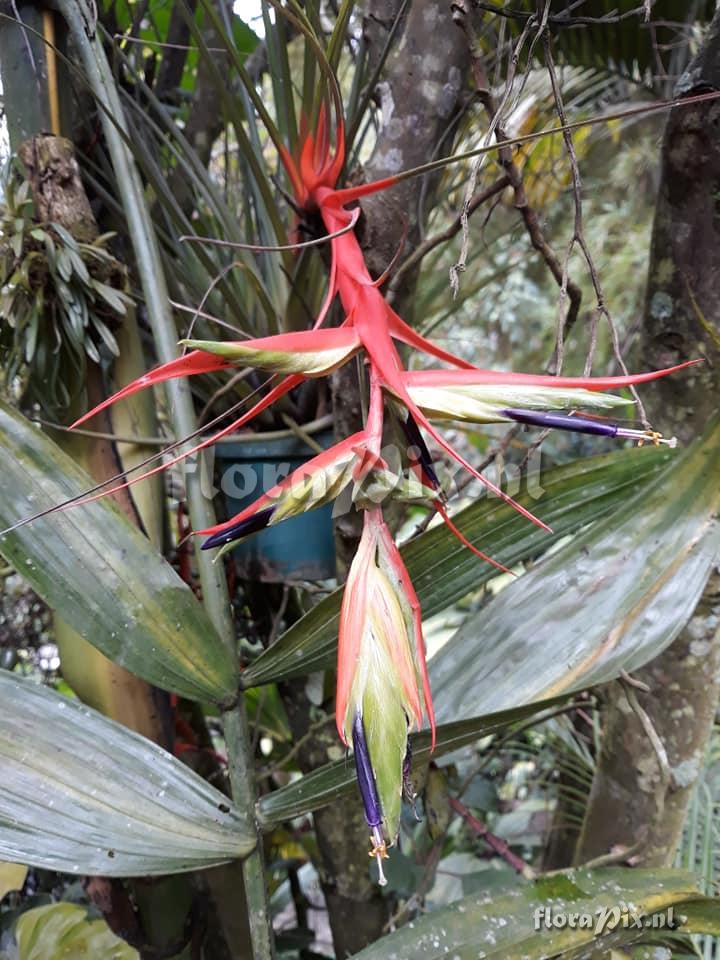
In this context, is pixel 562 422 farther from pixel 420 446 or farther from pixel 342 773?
pixel 342 773

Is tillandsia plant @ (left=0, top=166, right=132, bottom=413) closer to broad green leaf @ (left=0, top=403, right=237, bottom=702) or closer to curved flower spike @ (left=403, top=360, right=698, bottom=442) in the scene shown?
broad green leaf @ (left=0, top=403, right=237, bottom=702)

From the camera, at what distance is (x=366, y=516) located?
0.34 m

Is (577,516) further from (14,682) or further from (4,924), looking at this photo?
(4,924)

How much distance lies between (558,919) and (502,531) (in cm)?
23

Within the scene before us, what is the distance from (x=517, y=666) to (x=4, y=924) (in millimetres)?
613

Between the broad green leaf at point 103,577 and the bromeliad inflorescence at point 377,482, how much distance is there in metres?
0.13

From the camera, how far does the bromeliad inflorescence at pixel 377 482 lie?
29 centimetres

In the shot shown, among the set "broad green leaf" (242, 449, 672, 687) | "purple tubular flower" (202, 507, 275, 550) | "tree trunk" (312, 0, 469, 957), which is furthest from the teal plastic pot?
"purple tubular flower" (202, 507, 275, 550)

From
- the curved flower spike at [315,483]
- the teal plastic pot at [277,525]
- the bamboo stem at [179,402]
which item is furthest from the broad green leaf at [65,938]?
the curved flower spike at [315,483]

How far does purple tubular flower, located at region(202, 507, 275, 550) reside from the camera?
333mm

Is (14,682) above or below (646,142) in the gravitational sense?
below

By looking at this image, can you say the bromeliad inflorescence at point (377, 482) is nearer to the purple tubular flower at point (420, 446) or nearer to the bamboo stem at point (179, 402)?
the purple tubular flower at point (420, 446)

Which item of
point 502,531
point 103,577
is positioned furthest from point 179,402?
point 502,531

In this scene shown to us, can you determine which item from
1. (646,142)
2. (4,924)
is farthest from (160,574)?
(646,142)
